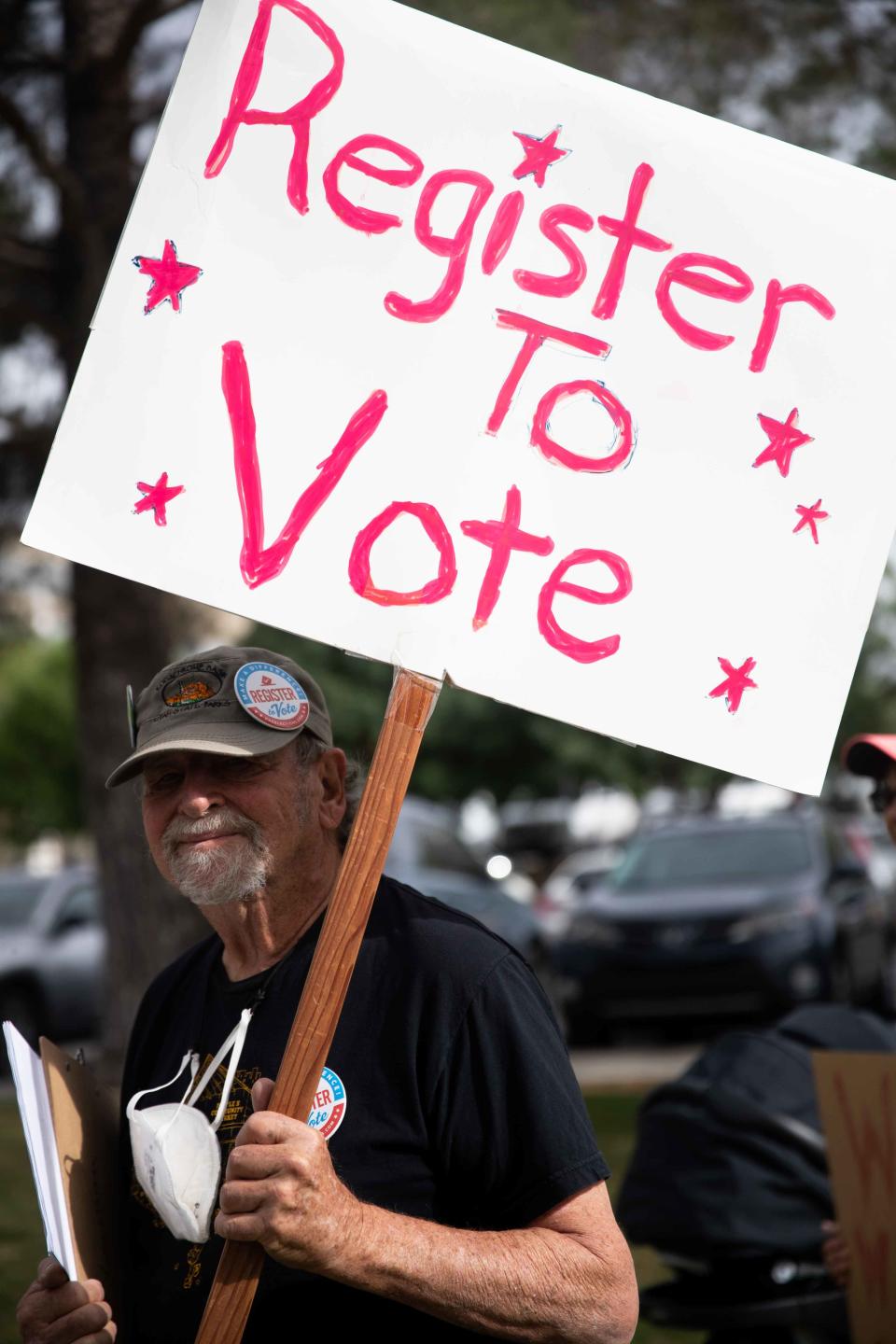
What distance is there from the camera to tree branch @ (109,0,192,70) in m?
6.57

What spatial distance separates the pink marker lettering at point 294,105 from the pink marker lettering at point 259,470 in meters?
0.26

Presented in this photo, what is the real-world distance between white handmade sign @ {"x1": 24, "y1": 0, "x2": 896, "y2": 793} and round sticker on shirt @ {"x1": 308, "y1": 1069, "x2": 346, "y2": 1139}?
53 centimetres

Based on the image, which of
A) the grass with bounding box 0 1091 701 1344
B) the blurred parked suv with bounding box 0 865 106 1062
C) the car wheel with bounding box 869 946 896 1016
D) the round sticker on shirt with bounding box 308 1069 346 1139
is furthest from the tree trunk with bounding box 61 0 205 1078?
the car wheel with bounding box 869 946 896 1016

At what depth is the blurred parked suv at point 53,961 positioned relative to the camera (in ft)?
39.3

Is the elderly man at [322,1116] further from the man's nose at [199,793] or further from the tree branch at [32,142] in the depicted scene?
the tree branch at [32,142]

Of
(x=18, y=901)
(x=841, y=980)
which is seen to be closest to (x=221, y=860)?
(x=841, y=980)

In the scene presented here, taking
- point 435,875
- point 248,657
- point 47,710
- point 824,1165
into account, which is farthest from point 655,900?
point 47,710

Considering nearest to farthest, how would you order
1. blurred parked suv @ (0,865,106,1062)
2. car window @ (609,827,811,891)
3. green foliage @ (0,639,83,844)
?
car window @ (609,827,811,891) → blurred parked suv @ (0,865,106,1062) → green foliage @ (0,639,83,844)

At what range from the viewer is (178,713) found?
2.20 metres

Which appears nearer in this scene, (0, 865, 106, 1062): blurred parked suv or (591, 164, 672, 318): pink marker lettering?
(591, 164, 672, 318): pink marker lettering

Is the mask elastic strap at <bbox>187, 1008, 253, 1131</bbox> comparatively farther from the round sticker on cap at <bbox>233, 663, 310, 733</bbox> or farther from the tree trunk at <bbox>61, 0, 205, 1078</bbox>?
the tree trunk at <bbox>61, 0, 205, 1078</bbox>

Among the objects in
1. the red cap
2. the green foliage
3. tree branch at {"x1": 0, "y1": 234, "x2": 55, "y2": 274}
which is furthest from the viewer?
the green foliage

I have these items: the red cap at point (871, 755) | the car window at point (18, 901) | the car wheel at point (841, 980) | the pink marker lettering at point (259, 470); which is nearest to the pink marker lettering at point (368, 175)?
the pink marker lettering at point (259, 470)

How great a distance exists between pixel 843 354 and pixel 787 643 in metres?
0.40
